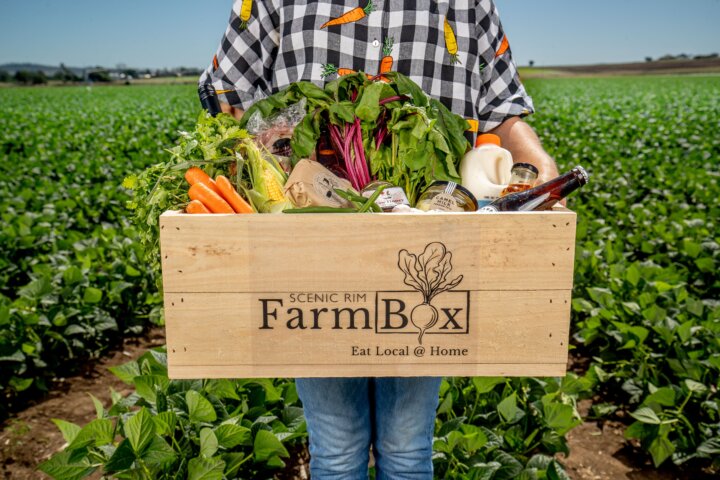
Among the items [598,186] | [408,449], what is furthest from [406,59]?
[598,186]

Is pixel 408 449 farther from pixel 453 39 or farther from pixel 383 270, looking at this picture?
pixel 453 39

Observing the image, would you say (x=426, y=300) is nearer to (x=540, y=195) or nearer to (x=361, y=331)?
(x=361, y=331)

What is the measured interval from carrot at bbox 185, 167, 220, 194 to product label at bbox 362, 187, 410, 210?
320 millimetres

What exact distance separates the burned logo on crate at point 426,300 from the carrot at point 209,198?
1.17 ft

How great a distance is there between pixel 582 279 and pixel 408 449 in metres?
2.85

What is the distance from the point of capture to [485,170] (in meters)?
1.54

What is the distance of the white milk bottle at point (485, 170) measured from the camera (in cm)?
151

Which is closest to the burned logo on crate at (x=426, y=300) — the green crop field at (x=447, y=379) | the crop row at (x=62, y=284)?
the green crop field at (x=447, y=379)

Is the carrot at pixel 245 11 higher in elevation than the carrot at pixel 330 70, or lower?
higher

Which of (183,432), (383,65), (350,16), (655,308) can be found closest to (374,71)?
(383,65)

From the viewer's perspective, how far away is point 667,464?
9.67 feet

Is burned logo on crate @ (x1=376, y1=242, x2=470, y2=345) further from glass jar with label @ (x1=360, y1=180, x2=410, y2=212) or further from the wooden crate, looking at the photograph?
glass jar with label @ (x1=360, y1=180, x2=410, y2=212)

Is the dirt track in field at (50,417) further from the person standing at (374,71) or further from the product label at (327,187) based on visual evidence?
the product label at (327,187)

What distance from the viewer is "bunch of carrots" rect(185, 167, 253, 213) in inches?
50.9
